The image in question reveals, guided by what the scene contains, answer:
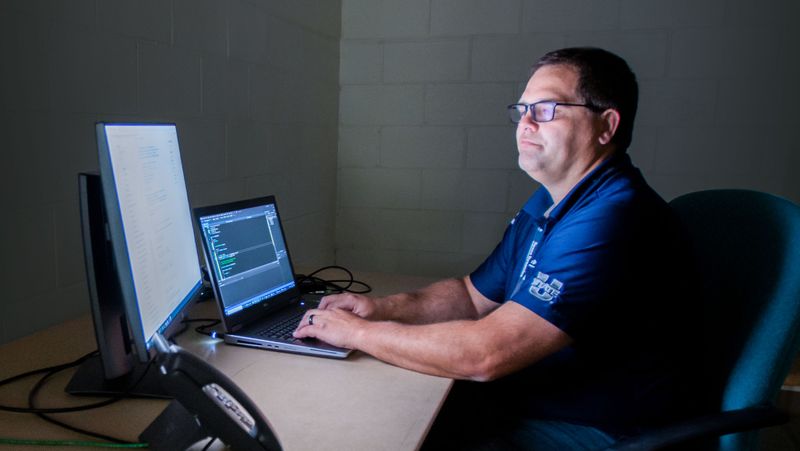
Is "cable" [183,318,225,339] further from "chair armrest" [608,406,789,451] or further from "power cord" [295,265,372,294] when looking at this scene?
"chair armrest" [608,406,789,451]

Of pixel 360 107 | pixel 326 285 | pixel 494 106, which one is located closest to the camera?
pixel 326 285

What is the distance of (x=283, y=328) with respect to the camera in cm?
142

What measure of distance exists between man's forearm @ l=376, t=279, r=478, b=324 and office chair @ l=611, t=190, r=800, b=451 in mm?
637

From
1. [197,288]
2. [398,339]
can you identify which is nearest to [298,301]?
[197,288]

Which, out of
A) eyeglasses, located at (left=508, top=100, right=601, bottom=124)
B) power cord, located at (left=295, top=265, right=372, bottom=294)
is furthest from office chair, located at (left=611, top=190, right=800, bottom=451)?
power cord, located at (left=295, top=265, right=372, bottom=294)

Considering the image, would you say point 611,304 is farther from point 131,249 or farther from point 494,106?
point 494,106

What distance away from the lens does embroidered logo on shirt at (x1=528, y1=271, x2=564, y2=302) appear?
1.18 meters

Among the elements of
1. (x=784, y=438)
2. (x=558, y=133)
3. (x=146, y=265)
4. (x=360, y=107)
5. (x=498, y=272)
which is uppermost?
(x=360, y=107)

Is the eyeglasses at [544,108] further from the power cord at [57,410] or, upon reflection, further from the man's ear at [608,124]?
the power cord at [57,410]

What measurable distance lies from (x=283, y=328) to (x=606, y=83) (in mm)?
914

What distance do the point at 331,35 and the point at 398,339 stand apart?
6.59 feet

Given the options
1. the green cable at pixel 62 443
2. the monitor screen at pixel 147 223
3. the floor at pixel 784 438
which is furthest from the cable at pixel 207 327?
the floor at pixel 784 438

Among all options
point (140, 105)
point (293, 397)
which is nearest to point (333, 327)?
point (293, 397)

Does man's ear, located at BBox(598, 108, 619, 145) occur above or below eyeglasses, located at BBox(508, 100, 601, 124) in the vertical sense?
below
